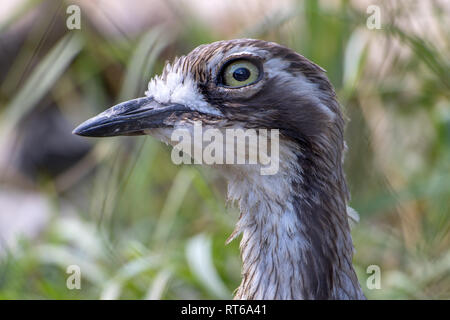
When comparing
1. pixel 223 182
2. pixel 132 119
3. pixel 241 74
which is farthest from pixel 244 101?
pixel 223 182

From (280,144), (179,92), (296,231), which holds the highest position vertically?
(179,92)

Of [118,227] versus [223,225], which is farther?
[118,227]

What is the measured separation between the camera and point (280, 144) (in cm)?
159

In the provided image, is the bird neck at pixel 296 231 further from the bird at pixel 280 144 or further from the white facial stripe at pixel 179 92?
the white facial stripe at pixel 179 92

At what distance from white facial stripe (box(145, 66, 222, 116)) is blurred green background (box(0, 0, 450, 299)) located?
2.66ft

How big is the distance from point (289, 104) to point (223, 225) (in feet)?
3.61

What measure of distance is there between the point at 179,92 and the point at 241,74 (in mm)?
144

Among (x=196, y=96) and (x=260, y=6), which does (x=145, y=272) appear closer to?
(x=196, y=96)

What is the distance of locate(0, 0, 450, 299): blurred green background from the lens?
2562 millimetres

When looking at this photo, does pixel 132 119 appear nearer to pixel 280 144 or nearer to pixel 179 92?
pixel 179 92

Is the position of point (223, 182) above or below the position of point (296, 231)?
above

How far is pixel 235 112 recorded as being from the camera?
1.60 meters

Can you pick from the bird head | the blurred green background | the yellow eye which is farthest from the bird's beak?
the blurred green background
